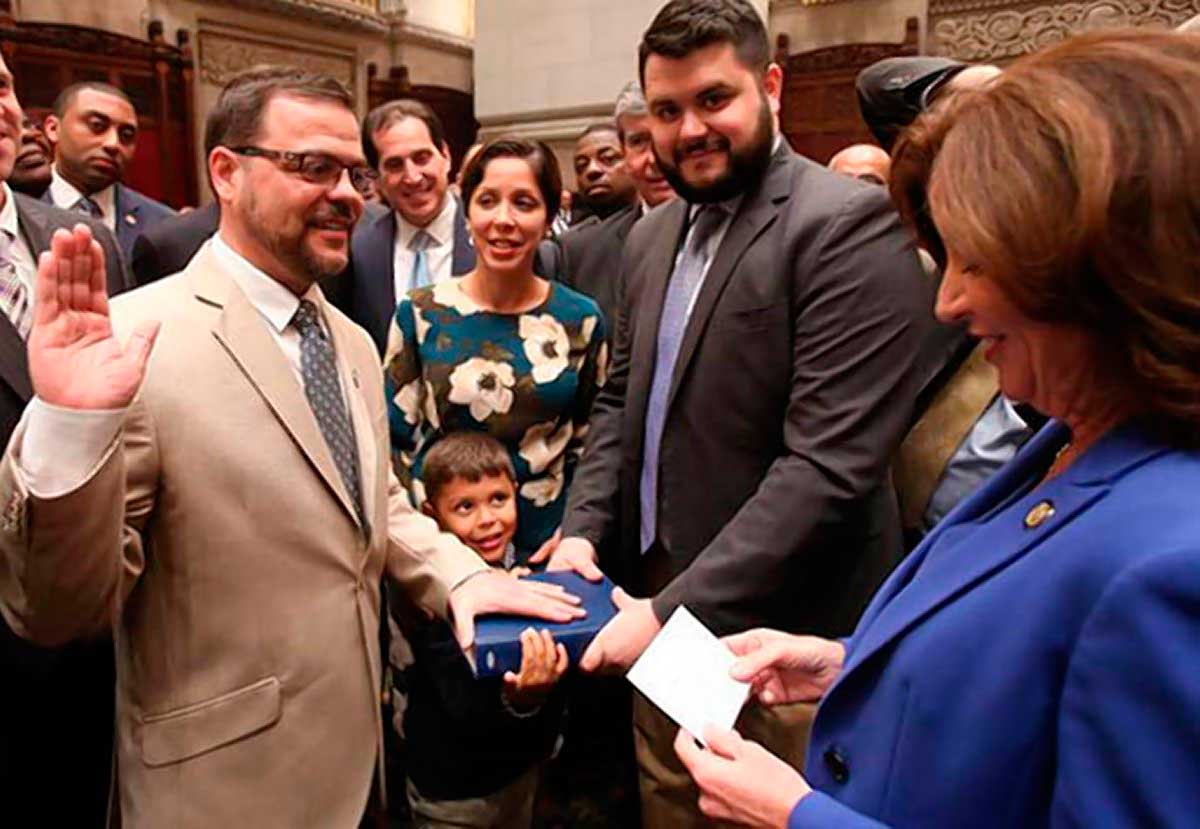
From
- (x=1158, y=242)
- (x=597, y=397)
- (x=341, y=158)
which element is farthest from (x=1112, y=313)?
(x=597, y=397)

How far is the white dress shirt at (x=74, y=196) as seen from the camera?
3896 mm

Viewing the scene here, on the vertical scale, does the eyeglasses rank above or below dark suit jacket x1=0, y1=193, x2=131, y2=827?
above

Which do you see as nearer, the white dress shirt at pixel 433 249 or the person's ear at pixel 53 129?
the white dress shirt at pixel 433 249

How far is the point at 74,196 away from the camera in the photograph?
3.91 metres

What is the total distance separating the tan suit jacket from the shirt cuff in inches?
7.5

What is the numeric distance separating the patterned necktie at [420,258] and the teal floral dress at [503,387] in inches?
27.0

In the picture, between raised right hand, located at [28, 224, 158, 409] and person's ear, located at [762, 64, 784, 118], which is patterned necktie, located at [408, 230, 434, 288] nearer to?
person's ear, located at [762, 64, 784, 118]

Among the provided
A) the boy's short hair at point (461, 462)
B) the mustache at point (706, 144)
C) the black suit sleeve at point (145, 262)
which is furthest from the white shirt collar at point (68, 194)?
the mustache at point (706, 144)

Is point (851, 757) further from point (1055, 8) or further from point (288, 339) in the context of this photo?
point (1055, 8)

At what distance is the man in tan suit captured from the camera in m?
1.15

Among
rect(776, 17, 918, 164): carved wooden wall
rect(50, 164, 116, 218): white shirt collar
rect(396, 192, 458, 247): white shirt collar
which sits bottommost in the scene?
rect(396, 192, 458, 247): white shirt collar

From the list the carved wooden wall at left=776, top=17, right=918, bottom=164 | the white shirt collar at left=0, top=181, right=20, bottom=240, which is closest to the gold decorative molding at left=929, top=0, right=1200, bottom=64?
the carved wooden wall at left=776, top=17, right=918, bottom=164

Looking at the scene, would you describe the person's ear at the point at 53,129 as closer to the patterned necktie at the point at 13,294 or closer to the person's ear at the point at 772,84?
the patterned necktie at the point at 13,294

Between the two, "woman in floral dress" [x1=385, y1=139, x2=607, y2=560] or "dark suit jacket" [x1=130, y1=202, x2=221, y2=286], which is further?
"dark suit jacket" [x1=130, y1=202, x2=221, y2=286]
